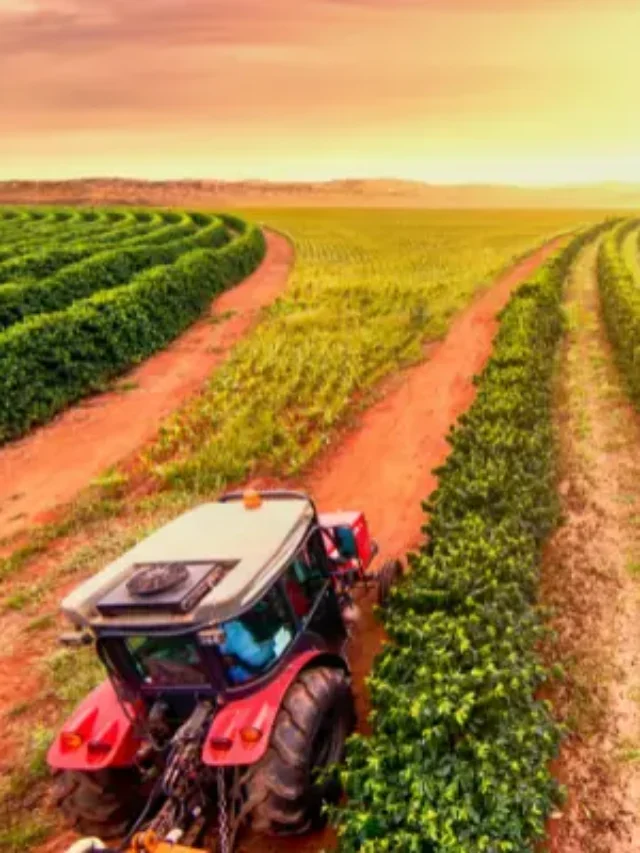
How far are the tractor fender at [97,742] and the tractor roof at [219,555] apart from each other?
1026mm

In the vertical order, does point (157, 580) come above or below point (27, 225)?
below

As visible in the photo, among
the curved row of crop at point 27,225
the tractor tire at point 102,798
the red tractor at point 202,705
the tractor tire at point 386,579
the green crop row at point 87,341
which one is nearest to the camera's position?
the red tractor at point 202,705

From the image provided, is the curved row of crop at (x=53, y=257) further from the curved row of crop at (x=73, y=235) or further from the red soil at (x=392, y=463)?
the red soil at (x=392, y=463)

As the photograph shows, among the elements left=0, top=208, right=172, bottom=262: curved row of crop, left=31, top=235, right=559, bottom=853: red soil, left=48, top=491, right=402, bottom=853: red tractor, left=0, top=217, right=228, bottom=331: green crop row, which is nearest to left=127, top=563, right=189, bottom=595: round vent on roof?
left=48, top=491, right=402, bottom=853: red tractor

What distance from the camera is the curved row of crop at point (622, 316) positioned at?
19344 mm

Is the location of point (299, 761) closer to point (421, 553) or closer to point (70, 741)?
point (70, 741)

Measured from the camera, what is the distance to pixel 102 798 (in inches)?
261

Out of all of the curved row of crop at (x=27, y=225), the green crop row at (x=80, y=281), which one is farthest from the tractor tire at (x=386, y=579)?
the curved row of crop at (x=27, y=225)

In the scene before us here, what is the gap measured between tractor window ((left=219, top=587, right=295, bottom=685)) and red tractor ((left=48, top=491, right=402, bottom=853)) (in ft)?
0.04

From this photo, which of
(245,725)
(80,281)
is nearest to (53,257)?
(80,281)

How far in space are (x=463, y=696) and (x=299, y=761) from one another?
1.54 meters

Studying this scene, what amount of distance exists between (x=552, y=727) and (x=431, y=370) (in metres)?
15.7

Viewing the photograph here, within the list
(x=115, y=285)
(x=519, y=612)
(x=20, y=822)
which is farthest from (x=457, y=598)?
(x=115, y=285)

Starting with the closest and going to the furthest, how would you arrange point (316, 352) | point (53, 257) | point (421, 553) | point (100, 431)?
point (421, 553) → point (100, 431) → point (316, 352) → point (53, 257)
